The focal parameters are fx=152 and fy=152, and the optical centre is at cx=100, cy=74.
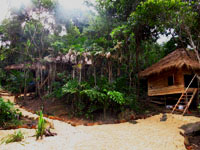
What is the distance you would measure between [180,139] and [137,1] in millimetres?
8795

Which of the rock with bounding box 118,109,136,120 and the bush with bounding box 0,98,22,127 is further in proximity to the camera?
the rock with bounding box 118,109,136,120

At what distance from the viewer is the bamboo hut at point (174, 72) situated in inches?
336

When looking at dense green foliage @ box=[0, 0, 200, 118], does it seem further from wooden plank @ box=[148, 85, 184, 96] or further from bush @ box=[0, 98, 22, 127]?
bush @ box=[0, 98, 22, 127]

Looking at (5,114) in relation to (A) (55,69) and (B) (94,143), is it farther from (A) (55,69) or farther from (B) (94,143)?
(A) (55,69)

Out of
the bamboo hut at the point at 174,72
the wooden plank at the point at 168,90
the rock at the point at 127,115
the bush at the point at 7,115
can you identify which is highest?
the bamboo hut at the point at 174,72

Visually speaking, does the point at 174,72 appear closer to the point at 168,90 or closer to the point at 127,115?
the point at 168,90

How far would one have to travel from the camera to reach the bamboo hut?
28.0 feet

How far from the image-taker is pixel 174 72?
9.40m

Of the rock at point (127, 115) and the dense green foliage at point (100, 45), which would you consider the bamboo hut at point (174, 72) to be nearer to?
the dense green foliage at point (100, 45)

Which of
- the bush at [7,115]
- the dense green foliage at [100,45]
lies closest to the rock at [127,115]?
the dense green foliage at [100,45]

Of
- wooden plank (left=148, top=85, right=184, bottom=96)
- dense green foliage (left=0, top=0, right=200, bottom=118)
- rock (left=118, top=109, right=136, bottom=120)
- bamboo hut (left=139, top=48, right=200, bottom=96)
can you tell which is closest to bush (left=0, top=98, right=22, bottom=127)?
dense green foliage (left=0, top=0, right=200, bottom=118)

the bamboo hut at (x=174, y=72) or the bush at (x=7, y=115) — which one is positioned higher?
the bamboo hut at (x=174, y=72)

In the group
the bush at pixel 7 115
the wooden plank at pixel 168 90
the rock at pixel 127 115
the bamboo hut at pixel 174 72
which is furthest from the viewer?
the wooden plank at pixel 168 90

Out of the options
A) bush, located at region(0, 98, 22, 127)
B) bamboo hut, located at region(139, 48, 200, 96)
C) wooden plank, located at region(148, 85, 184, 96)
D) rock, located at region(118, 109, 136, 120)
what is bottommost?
rock, located at region(118, 109, 136, 120)
